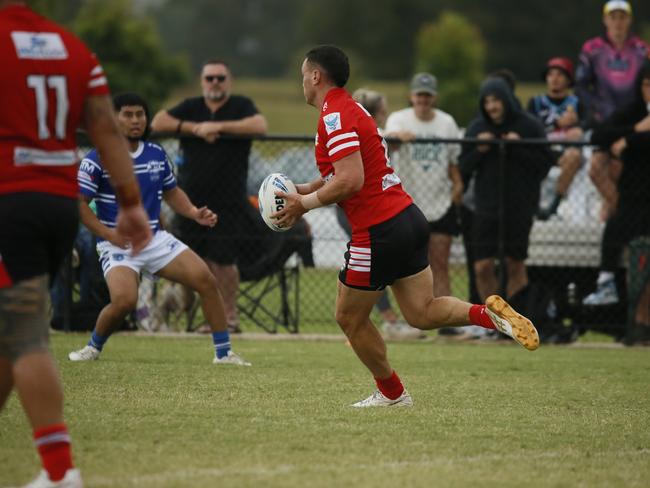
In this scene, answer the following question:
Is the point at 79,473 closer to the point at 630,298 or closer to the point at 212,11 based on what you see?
the point at 630,298

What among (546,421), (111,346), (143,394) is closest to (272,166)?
(111,346)

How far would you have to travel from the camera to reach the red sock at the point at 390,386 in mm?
7395

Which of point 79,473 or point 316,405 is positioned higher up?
point 79,473

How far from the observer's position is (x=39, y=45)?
5.05 m

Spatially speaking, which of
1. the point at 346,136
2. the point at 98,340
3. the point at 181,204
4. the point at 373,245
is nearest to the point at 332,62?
the point at 346,136

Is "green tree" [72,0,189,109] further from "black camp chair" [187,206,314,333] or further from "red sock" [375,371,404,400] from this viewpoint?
"red sock" [375,371,404,400]

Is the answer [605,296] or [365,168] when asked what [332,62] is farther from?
[605,296]

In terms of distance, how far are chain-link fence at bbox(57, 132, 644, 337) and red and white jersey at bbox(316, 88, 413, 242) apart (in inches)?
187

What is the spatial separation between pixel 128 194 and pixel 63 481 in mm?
1200

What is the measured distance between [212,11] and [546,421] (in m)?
126

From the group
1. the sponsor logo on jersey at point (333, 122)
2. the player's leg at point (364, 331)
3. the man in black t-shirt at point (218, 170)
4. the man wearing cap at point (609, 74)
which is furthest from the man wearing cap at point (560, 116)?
the sponsor logo on jersey at point (333, 122)

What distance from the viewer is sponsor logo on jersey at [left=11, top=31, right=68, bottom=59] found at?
5.02 m

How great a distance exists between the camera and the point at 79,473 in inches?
199

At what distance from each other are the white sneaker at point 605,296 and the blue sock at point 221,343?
4.28m
